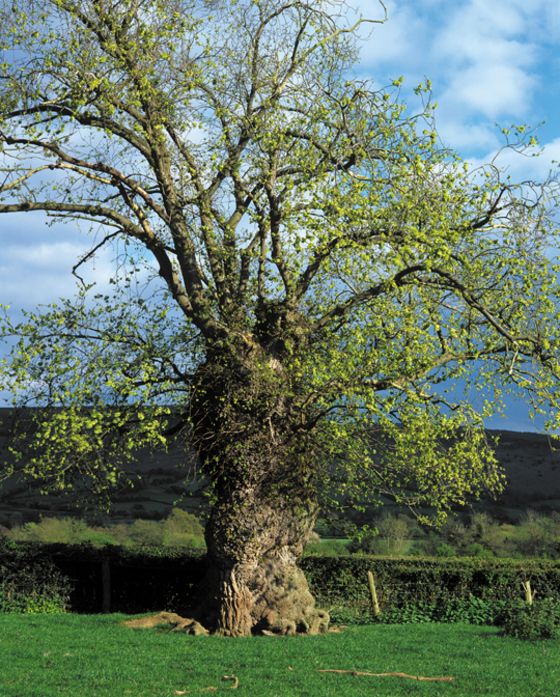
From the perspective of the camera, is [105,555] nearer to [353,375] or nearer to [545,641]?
[353,375]

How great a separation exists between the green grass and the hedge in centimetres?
379

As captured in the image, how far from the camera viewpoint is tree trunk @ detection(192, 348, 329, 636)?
19172 mm

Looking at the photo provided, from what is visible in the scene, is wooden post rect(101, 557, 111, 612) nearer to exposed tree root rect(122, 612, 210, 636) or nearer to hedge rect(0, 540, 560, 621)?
hedge rect(0, 540, 560, 621)

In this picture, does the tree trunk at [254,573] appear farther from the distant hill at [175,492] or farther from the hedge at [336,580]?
the distant hill at [175,492]

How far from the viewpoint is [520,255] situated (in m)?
19.1

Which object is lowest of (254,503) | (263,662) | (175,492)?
(263,662)

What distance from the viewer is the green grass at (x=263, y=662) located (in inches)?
517

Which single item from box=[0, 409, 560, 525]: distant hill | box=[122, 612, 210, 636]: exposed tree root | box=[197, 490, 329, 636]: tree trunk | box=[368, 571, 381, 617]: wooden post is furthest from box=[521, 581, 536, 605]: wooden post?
box=[0, 409, 560, 525]: distant hill

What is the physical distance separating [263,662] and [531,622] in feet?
24.1

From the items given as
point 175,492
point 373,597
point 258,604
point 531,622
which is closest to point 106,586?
point 258,604

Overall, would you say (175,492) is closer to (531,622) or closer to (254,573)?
(254,573)

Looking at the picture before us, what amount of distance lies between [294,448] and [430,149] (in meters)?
7.26

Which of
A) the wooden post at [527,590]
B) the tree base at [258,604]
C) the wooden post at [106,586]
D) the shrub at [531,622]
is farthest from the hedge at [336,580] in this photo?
the tree base at [258,604]

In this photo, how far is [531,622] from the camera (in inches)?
760
